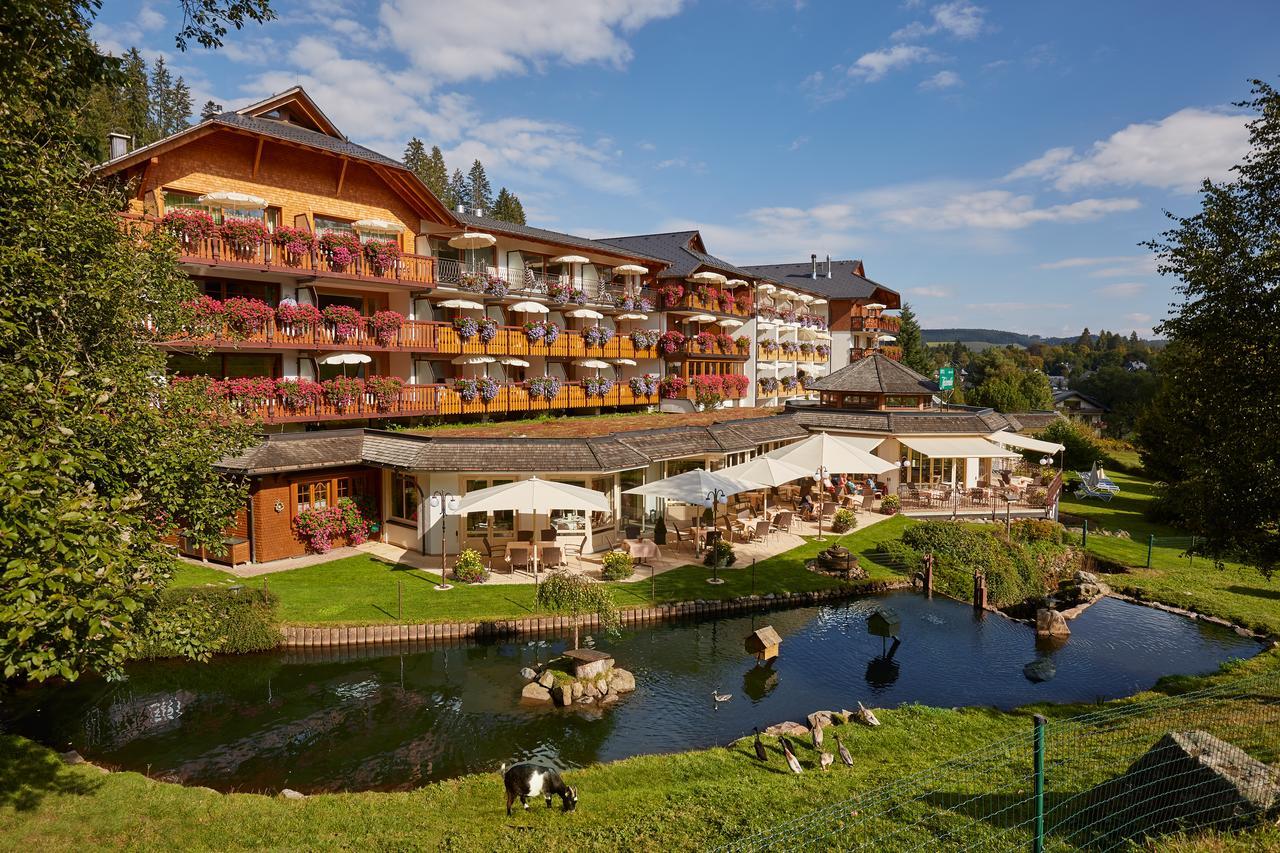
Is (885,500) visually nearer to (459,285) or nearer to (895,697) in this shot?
(895,697)

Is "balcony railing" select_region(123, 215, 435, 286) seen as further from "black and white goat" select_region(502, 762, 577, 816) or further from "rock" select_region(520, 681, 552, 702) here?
"black and white goat" select_region(502, 762, 577, 816)

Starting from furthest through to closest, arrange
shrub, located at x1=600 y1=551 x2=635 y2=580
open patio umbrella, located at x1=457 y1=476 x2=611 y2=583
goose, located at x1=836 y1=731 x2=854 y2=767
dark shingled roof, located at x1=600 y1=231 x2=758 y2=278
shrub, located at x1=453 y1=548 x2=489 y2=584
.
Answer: dark shingled roof, located at x1=600 y1=231 x2=758 y2=278 < shrub, located at x1=600 y1=551 x2=635 y2=580 < shrub, located at x1=453 y1=548 x2=489 y2=584 < open patio umbrella, located at x1=457 y1=476 x2=611 y2=583 < goose, located at x1=836 y1=731 x2=854 y2=767

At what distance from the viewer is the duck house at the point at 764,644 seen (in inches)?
651

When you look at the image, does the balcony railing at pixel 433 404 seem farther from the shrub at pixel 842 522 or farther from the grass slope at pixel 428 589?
the shrub at pixel 842 522

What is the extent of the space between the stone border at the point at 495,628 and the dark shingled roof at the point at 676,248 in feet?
93.2

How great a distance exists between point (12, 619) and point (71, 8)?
25.6 feet

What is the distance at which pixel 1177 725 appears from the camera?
1191cm

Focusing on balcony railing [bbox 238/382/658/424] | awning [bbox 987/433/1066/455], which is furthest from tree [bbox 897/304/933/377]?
balcony railing [bbox 238/382/658/424]

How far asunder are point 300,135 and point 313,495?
43.4 feet

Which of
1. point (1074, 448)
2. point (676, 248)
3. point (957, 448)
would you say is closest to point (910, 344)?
point (1074, 448)

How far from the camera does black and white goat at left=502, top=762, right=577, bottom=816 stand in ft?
31.5

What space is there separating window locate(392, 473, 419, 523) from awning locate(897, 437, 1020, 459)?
22.8 meters

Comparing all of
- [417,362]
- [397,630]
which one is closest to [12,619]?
[397,630]

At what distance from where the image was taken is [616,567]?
68.9 feet
